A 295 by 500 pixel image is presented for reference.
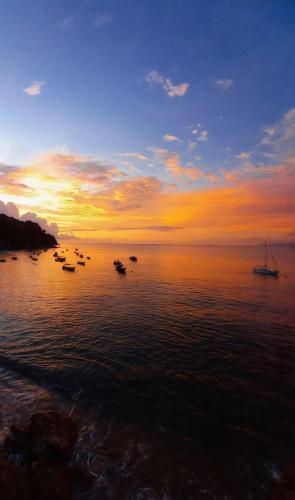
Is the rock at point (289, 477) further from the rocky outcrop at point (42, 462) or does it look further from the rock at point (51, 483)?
the rock at point (51, 483)

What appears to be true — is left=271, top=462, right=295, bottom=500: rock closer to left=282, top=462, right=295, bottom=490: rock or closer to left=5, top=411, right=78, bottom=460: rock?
left=282, top=462, right=295, bottom=490: rock

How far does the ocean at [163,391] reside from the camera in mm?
9555

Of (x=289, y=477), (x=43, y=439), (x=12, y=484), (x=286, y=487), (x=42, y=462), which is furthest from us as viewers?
(x=43, y=439)

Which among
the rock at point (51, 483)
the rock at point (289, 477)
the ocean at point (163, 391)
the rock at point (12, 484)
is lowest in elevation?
the ocean at point (163, 391)

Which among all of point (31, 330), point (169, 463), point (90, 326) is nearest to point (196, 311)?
point (90, 326)

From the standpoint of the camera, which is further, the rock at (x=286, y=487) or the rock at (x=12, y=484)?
the rock at (x=286, y=487)

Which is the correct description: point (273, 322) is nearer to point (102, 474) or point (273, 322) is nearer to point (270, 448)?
point (270, 448)

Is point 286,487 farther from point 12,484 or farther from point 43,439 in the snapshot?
point 12,484

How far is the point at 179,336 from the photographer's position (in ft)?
84.0

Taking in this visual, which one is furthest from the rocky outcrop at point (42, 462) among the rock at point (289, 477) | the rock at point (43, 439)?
the rock at point (289, 477)

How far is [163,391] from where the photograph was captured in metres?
15.4

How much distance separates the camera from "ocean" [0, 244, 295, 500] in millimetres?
9555

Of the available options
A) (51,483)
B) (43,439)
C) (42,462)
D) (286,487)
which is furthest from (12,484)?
(286,487)

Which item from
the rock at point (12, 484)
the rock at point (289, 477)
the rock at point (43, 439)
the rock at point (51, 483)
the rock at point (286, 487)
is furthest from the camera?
the rock at point (43, 439)
